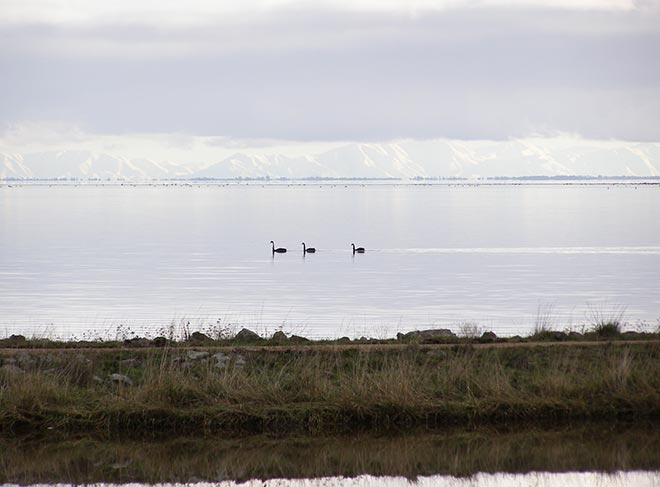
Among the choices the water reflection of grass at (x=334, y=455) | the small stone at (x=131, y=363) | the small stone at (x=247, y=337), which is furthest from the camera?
the small stone at (x=247, y=337)

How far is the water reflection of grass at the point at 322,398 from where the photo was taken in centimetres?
1538

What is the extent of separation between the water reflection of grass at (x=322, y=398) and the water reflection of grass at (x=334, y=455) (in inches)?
12.5

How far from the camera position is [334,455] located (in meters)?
14.6

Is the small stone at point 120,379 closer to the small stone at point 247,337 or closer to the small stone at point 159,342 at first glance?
the small stone at point 159,342

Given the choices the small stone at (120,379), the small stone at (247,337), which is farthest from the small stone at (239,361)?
the small stone at (247,337)

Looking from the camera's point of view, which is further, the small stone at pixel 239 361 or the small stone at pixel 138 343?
the small stone at pixel 138 343

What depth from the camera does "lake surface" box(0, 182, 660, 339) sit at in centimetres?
2970

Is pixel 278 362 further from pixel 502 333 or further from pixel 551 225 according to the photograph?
pixel 551 225

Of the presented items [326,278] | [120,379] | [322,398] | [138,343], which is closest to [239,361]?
[120,379]

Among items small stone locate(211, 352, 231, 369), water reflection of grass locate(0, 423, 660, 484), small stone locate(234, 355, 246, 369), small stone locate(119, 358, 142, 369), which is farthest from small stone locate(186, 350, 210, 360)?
water reflection of grass locate(0, 423, 660, 484)

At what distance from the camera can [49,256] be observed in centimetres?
5578

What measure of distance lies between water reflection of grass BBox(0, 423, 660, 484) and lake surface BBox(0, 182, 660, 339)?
8180mm

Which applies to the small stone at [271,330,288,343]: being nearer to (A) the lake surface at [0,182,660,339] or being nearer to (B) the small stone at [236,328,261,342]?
(B) the small stone at [236,328,261,342]

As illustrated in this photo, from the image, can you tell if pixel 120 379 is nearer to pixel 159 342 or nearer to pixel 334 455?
pixel 159 342
